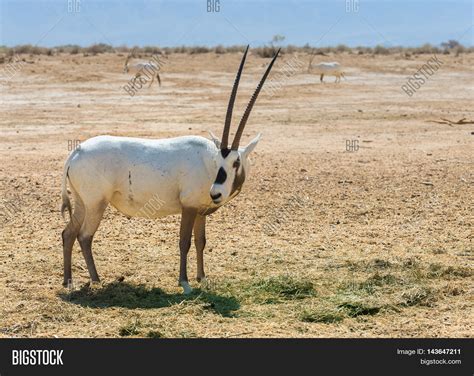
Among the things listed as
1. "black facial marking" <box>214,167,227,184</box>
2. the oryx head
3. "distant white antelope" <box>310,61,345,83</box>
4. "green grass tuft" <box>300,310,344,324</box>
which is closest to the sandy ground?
"green grass tuft" <box>300,310,344,324</box>

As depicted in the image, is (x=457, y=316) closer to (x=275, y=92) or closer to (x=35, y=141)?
(x=35, y=141)

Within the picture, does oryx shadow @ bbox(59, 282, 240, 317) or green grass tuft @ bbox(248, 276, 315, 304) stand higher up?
green grass tuft @ bbox(248, 276, 315, 304)

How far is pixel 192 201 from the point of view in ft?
30.3

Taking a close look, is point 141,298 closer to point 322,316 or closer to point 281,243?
point 322,316

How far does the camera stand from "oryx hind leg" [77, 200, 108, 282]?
9.30m

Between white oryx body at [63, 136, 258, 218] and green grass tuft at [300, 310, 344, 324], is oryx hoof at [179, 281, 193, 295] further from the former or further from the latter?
green grass tuft at [300, 310, 344, 324]

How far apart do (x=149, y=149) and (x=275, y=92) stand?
2180cm

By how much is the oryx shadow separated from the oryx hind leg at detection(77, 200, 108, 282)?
20 centimetres

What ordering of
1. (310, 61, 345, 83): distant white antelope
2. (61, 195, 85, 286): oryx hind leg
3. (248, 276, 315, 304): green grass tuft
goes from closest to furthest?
1. (248, 276, 315, 304): green grass tuft
2. (61, 195, 85, 286): oryx hind leg
3. (310, 61, 345, 83): distant white antelope

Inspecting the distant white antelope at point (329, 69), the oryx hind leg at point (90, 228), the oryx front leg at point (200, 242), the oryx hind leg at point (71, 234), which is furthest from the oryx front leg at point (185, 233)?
the distant white antelope at point (329, 69)

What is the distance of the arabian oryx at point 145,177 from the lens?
923 centimetres

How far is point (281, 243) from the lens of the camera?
11.2 metres

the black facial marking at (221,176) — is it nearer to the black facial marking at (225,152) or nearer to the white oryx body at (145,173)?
the black facial marking at (225,152)

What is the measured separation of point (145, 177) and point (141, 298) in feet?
4.14
